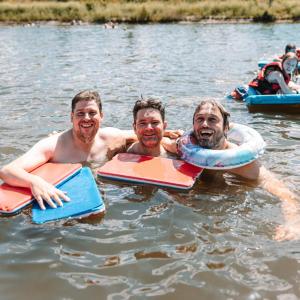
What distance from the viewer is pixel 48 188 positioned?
3896 mm

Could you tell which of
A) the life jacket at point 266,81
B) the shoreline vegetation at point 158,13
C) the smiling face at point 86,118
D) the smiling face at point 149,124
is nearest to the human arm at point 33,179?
the smiling face at point 86,118

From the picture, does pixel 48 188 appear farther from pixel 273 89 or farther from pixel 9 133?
pixel 273 89

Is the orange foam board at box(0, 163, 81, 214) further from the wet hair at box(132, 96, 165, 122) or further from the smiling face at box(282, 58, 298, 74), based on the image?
the smiling face at box(282, 58, 298, 74)

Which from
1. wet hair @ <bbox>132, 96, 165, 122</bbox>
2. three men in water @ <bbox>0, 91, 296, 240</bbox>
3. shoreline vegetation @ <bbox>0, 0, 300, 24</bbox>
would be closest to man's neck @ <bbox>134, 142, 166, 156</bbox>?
three men in water @ <bbox>0, 91, 296, 240</bbox>

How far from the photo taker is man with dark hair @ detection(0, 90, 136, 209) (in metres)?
3.94

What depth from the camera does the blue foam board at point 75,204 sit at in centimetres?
363

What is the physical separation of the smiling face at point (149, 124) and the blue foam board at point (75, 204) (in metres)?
0.86

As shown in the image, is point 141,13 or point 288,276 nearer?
point 288,276

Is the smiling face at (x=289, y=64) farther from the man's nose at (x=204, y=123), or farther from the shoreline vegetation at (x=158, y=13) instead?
the shoreline vegetation at (x=158, y=13)

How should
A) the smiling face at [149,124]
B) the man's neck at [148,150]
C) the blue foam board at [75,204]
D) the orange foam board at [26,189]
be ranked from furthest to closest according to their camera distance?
1. the man's neck at [148,150]
2. the smiling face at [149,124]
3. the orange foam board at [26,189]
4. the blue foam board at [75,204]

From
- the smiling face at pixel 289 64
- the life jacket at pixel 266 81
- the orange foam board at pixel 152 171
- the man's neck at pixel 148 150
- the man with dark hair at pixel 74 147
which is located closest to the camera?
the man with dark hair at pixel 74 147

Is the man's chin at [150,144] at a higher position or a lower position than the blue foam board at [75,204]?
higher

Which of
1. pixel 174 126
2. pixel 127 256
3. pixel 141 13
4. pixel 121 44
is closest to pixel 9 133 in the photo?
pixel 174 126

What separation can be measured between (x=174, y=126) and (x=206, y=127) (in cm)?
308
